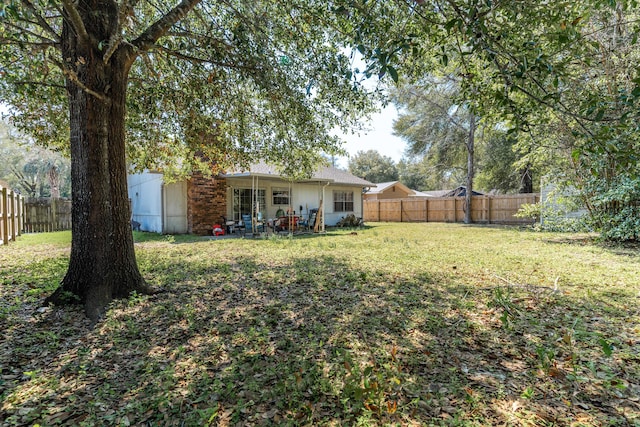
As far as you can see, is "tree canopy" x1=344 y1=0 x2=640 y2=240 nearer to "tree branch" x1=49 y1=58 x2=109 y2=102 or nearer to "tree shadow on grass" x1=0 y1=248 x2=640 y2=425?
"tree shadow on grass" x1=0 y1=248 x2=640 y2=425

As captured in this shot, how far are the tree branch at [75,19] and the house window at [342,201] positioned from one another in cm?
1421

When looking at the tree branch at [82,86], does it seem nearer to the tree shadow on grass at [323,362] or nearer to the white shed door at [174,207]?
the tree shadow on grass at [323,362]

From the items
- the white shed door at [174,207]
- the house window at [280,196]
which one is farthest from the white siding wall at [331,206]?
the white shed door at [174,207]

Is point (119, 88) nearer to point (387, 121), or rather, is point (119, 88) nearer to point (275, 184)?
point (275, 184)

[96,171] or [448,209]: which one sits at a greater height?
[96,171]

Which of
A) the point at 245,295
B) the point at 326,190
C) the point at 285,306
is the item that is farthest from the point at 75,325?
the point at 326,190

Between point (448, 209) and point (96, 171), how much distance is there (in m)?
22.4

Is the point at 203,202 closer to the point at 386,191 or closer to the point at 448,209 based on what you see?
the point at 448,209

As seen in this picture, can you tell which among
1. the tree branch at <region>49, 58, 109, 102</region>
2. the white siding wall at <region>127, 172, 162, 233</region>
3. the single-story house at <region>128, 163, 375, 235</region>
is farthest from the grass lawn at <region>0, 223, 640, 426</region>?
the white siding wall at <region>127, 172, 162, 233</region>

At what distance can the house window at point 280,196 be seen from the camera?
1460 cm

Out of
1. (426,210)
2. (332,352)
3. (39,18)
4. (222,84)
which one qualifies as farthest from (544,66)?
(426,210)

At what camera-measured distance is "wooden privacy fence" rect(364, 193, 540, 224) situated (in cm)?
1984

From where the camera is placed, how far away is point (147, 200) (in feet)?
45.9

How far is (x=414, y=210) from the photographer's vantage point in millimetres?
23859
